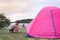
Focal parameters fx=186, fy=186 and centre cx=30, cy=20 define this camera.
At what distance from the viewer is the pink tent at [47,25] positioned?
3.36 m

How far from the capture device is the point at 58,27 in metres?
3.40

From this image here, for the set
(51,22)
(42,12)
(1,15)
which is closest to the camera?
(51,22)

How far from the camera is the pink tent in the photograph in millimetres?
3363

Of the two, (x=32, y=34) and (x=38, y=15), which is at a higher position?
(x=38, y=15)

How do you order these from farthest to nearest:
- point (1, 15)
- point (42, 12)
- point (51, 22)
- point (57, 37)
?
point (1, 15) < point (42, 12) < point (51, 22) < point (57, 37)

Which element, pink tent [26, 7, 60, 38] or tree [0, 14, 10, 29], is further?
Result: tree [0, 14, 10, 29]

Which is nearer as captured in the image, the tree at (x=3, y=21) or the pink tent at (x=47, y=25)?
the pink tent at (x=47, y=25)

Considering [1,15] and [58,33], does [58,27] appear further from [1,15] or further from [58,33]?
[1,15]

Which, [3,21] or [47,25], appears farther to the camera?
[3,21]

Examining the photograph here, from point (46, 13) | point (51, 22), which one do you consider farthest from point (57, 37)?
point (46, 13)

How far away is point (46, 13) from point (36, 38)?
0.59 metres

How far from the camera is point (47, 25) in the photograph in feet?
11.3

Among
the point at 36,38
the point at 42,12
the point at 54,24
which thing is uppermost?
the point at 42,12

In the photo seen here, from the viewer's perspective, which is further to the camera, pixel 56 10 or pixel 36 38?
pixel 56 10
